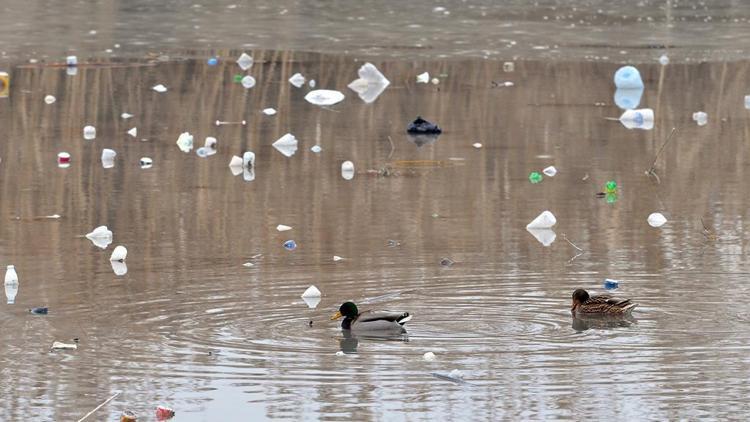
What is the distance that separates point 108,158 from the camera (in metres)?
14.4

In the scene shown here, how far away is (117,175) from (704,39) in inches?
515

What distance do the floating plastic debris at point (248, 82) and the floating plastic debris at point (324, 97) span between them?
1368 millimetres

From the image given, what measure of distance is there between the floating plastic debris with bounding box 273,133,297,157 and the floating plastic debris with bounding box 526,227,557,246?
3976 mm

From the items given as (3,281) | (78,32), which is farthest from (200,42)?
(3,281)

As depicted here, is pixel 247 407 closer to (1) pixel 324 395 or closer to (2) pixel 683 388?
(1) pixel 324 395

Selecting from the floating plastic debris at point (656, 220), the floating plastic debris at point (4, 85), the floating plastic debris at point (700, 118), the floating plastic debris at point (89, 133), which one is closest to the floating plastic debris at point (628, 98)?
the floating plastic debris at point (700, 118)

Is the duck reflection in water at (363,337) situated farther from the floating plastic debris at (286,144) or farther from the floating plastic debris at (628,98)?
the floating plastic debris at (628,98)

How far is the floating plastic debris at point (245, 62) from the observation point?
21.5 metres

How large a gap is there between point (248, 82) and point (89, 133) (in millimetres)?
4150

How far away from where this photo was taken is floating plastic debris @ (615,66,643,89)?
19.1 meters

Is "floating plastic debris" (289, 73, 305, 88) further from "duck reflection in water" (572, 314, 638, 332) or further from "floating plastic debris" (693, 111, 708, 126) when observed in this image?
"duck reflection in water" (572, 314, 638, 332)

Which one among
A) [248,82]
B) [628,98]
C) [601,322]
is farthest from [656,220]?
[248,82]

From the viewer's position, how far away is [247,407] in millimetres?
7203

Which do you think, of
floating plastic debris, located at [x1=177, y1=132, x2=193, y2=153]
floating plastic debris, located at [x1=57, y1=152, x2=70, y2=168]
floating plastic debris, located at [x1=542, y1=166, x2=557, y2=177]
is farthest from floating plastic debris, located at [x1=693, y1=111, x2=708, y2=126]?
floating plastic debris, located at [x1=57, y1=152, x2=70, y2=168]
